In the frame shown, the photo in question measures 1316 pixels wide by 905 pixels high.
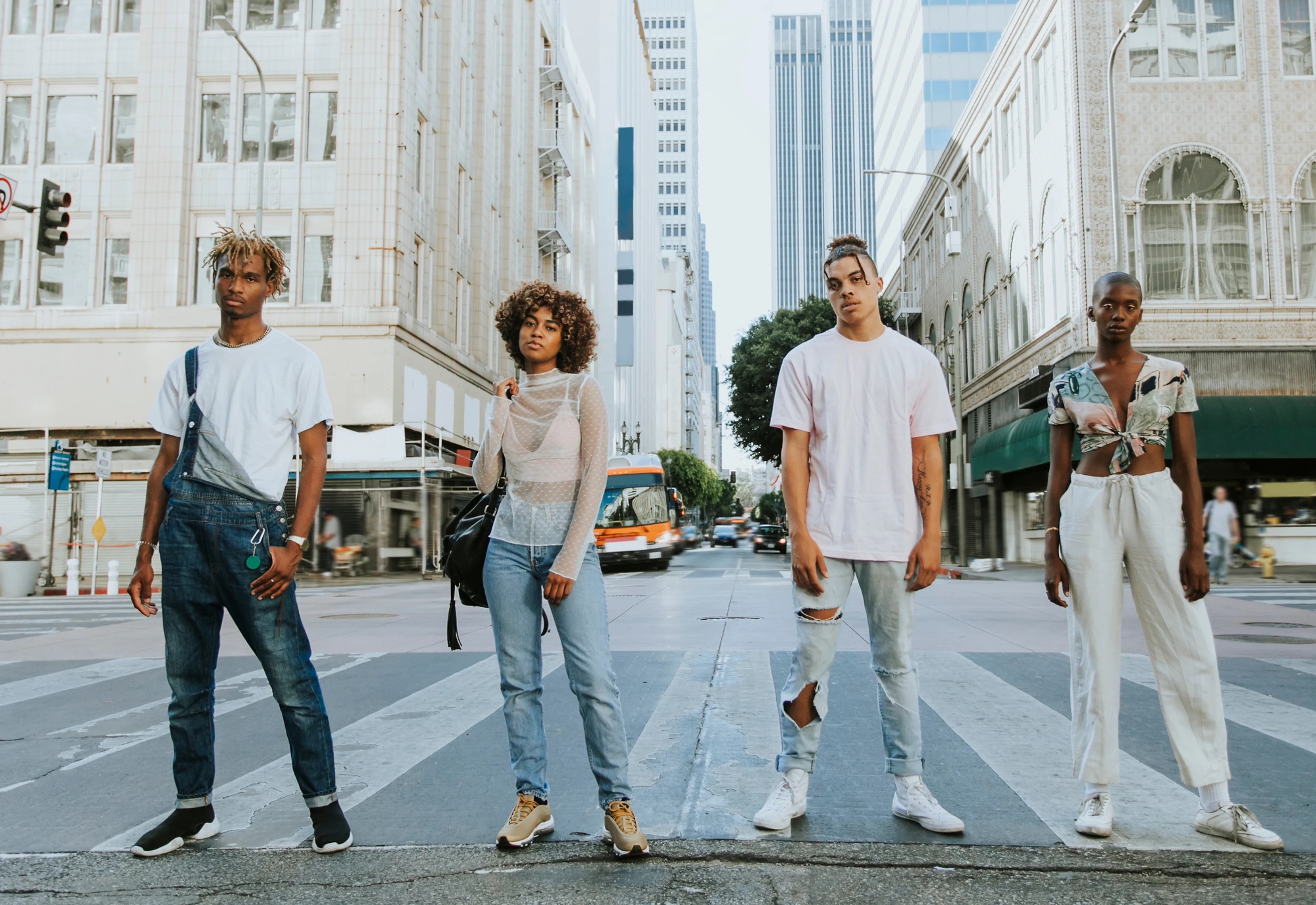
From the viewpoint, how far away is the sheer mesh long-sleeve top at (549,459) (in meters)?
3.28

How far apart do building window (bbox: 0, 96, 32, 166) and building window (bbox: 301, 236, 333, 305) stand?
7.69m

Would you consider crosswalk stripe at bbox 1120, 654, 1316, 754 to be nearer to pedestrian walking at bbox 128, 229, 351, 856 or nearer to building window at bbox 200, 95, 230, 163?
pedestrian walking at bbox 128, 229, 351, 856

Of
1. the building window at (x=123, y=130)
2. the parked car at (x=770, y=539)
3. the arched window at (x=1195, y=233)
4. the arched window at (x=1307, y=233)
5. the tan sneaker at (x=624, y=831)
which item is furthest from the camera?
the parked car at (x=770, y=539)

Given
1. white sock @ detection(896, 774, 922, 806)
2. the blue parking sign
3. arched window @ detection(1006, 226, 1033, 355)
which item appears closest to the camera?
white sock @ detection(896, 774, 922, 806)

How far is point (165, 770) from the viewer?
4363mm

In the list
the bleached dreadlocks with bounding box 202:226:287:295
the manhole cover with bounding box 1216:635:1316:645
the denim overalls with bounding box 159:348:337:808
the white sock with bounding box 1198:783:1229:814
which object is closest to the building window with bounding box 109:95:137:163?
the bleached dreadlocks with bounding box 202:226:287:295

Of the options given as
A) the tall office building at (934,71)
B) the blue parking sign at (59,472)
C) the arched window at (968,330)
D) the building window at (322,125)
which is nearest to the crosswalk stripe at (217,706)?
the blue parking sign at (59,472)

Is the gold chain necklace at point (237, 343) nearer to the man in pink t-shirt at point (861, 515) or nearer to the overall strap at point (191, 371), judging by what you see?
the overall strap at point (191, 371)

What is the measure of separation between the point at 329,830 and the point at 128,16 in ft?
98.6

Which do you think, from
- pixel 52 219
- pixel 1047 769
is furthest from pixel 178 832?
pixel 52 219

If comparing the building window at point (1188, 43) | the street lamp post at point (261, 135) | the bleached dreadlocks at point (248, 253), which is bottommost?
the bleached dreadlocks at point (248, 253)

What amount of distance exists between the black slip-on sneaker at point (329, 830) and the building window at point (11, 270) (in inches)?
1113

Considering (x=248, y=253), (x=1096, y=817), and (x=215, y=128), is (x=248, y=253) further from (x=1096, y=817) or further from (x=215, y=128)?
(x=215, y=128)

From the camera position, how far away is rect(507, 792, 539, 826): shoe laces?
127 inches
